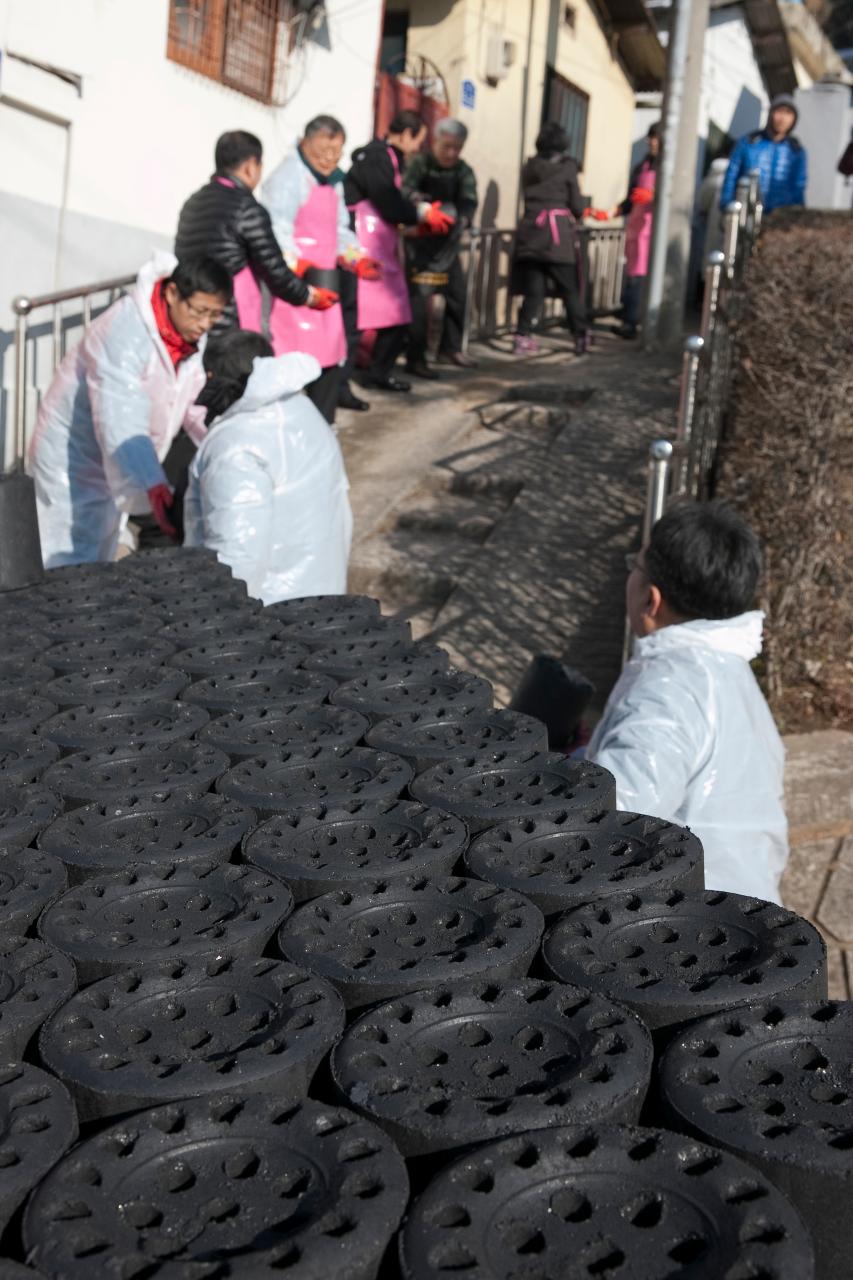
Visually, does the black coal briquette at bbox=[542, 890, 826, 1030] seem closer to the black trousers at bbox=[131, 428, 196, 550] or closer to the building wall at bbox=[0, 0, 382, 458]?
the black trousers at bbox=[131, 428, 196, 550]

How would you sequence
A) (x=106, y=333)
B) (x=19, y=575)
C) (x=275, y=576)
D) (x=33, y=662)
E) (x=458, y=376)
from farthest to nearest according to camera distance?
1. (x=458, y=376)
2. (x=106, y=333)
3. (x=275, y=576)
4. (x=19, y=575)
5. (x=33, y=662)

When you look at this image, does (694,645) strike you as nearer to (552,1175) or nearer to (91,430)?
(552,1175)

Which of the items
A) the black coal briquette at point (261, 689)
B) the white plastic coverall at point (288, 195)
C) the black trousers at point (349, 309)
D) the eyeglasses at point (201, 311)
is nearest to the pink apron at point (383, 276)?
the black trousers at point (349, 309)

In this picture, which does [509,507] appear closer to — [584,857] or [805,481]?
[805,481]

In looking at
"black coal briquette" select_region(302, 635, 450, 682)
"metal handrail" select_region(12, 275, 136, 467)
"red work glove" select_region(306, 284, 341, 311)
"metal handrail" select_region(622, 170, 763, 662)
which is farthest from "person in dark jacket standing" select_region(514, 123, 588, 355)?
"black coal briquette" select_region(302, 635, 450, 682)

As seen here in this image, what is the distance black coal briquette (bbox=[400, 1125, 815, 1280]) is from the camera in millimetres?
1059

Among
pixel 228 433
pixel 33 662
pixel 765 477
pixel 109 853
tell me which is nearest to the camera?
pixel 109 853

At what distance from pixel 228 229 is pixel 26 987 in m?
5.56

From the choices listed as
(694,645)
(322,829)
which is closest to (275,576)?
(694,645)

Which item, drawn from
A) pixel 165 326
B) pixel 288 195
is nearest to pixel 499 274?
pixel 288 195

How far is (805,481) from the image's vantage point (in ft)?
17.6

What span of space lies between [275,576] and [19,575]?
1.38m

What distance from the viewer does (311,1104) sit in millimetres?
1232

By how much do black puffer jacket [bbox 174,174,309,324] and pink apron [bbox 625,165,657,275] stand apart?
7489 millimetres
